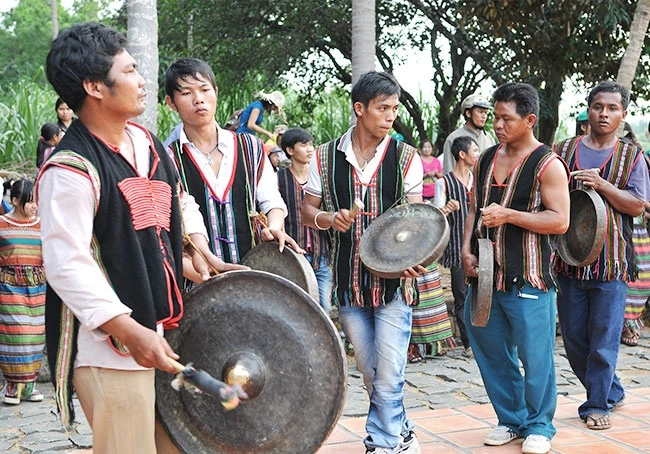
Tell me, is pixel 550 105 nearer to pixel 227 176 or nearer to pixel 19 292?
pixel 19 292

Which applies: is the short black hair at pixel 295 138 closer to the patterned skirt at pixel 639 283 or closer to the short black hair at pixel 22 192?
the short black hair at pixel 22 192

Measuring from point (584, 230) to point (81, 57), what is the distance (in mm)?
3390

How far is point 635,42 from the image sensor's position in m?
8.82

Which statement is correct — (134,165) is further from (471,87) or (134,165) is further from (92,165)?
(471,87)

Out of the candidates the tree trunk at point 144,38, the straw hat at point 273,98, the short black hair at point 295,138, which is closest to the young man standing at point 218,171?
the tree trunk at point 144,38

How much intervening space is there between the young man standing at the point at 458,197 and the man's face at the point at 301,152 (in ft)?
3.84

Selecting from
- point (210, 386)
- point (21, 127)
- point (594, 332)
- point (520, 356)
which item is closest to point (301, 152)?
point (594, 332)

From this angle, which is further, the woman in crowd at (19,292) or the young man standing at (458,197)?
the young man standing at (458,197)

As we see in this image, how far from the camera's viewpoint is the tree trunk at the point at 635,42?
8797mm

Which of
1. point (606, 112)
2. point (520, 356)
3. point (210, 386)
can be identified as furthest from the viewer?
point (606, 112)

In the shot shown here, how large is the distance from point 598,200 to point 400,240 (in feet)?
4.85

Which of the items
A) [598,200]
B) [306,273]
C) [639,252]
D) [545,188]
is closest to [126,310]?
[306,273]

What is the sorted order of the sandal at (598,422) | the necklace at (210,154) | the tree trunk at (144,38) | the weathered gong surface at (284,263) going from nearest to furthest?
the weathered gong surface at (284,263) < the necklace at (210,154) < the sandal at (598,422) < the tree trunk at (144,38)

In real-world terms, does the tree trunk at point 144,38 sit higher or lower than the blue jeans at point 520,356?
higher
